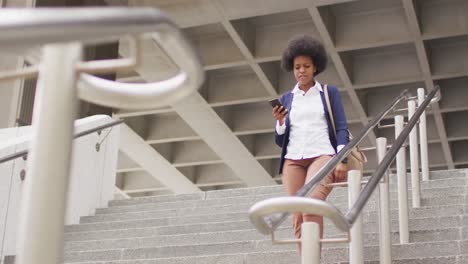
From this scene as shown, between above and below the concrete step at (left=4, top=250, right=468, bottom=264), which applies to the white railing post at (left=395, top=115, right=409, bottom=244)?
above

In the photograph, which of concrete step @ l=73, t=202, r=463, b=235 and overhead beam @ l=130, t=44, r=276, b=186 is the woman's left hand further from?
overhead beam @ l=130, t=44, r=276, b=186

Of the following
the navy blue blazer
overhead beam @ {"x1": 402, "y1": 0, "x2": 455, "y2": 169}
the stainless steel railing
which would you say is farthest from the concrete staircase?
overhead beam @ {"x1": 402, "y1": 0, "x2": 455, "y2": 169}

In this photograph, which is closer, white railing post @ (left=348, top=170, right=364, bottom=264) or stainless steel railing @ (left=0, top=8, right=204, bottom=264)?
stainless steel railing @ (left=0, top=8, right=204, bottom=264)

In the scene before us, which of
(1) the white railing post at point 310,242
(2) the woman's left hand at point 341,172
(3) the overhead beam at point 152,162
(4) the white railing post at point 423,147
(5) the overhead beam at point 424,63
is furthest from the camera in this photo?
(3) the overhead beam at point 152,162

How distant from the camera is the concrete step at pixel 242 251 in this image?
415 centimetres

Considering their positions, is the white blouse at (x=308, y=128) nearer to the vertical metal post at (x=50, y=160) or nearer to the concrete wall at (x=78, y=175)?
the concrete wall at (x=78, y=175)

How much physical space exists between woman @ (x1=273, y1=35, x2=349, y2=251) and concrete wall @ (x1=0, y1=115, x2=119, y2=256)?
2642 mm

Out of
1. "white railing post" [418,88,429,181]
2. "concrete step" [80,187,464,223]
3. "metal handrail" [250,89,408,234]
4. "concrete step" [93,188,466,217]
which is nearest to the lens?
"metal handrail" [250,89,408,234]

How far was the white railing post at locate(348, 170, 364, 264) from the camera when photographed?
2.99 meters

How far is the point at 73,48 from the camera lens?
3.56 feet

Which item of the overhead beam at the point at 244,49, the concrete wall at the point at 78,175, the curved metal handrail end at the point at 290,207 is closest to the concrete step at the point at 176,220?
the concrete wall at the point at 78,175

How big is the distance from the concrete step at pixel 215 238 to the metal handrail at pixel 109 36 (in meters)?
3.48

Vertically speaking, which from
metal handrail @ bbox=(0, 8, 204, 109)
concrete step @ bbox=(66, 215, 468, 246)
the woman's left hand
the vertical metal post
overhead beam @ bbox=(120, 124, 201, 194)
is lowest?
the vertical metal post

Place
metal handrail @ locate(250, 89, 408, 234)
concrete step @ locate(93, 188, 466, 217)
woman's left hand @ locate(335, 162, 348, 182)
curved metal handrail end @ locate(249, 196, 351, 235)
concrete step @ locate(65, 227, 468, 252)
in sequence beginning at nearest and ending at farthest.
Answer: curved metal handrail end @ locate(249, 196, 351, 235), metal handrail @ locate(250, 89, 408, 234), woman's left hand @ locate(335, 162, 348, 182), concrete step @ locate(65, 227, 468, 252), concrete step @ locate(93, 188, 466, 217)
